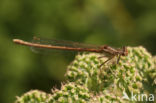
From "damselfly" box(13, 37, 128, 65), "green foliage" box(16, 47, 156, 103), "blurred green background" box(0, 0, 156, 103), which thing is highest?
"blurred green background" box(0, 0, 156, 103)

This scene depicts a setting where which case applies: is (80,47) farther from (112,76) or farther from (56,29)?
(56,29)

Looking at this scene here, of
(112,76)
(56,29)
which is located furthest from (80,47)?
(56,29)

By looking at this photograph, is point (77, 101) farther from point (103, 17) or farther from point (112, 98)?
point (103, 17)

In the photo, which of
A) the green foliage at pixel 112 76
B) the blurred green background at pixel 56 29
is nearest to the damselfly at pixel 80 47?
the green foliage at pixel 112 76

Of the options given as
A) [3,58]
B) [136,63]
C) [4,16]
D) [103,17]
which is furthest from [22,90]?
[136,63]

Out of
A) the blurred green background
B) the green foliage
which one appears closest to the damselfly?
the green foliage

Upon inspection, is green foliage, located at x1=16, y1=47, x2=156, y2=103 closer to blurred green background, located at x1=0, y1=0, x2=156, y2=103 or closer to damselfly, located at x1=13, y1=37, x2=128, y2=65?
damselfly, located at x1=13, y1=37, x2=128, y2=65
